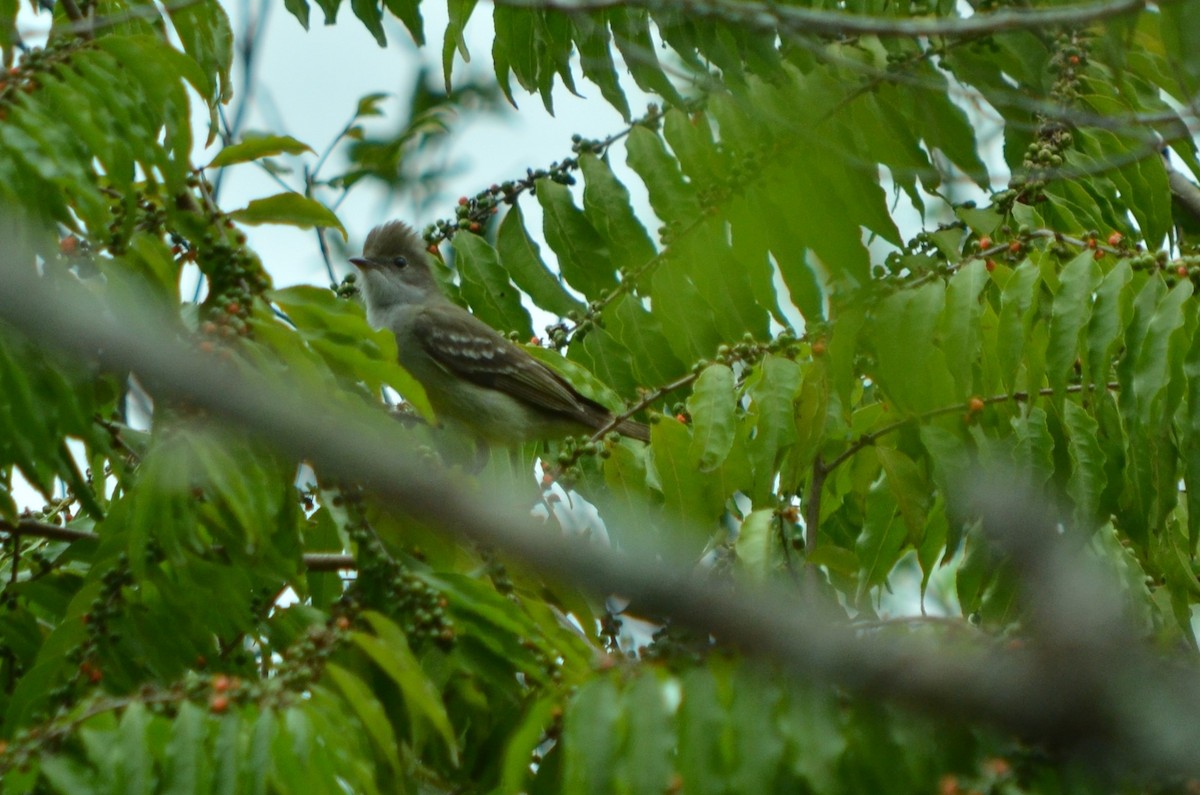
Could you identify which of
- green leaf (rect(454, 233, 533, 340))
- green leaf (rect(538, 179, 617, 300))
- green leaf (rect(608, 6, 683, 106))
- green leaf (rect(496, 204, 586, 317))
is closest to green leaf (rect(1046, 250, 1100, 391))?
green leaf (rect(608, 6, 683, 106))

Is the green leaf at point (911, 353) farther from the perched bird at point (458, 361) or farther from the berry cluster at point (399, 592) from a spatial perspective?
the perched bird at point (458, 361)

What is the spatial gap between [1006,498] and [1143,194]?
3.91 metres

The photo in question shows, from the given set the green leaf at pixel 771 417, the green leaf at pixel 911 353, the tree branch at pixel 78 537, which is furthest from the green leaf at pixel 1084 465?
the tree branch at pixel 78 537

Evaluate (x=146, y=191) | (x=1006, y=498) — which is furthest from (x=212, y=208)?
(x=1006, y=498)

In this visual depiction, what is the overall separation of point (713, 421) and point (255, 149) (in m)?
1.56

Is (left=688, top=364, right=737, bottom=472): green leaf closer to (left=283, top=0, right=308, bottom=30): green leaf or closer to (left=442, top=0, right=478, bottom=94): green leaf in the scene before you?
(left=442, top=0, right=478, bottom=94): green leaf

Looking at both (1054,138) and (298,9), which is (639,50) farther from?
(1054,138)

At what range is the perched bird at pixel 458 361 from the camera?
8078mm

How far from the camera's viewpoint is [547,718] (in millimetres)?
3332

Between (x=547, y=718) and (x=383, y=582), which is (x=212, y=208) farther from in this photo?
(x=547, y=718)

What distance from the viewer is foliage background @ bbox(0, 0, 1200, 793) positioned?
3121 millimetres

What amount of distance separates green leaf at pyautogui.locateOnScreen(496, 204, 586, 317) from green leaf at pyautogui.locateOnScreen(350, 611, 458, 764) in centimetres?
231

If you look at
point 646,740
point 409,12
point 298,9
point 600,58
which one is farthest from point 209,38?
point 646,740

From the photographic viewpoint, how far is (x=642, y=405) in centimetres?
479
